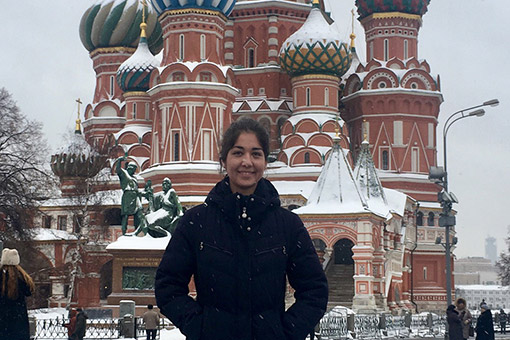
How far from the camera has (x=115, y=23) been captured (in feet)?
165

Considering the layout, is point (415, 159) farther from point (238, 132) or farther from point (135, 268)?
point (238, 132)

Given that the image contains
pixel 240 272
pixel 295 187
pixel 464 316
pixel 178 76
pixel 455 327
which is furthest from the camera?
pixel 295 187

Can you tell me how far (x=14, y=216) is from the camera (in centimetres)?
2492

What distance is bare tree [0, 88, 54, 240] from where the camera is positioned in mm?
24688

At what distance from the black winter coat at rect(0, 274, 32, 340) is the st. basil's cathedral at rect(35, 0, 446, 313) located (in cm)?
2730

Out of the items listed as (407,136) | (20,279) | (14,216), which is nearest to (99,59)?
(407,136)

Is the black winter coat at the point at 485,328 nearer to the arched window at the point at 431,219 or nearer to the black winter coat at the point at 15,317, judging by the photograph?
the black winter coat at the point at 15,317

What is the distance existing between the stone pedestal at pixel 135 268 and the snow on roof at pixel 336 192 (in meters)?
9.82

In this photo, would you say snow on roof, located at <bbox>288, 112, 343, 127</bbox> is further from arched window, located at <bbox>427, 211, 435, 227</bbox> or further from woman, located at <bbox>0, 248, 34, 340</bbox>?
woman, located at <bbox>0, 248, 34, 340</bbox>

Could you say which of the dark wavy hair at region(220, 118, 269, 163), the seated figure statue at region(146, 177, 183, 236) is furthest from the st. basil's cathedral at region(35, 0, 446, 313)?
the dark wavy hair at region(220, 118, 269, 163)

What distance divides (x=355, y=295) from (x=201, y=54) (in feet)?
40.4

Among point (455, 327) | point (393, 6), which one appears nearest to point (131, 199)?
point (455, 327)

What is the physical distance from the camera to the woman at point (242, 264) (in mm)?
3934

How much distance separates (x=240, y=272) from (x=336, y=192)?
3085 centimetres
